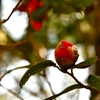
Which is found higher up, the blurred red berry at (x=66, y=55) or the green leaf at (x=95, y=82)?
the blurred red berry at (x=66, y=55)

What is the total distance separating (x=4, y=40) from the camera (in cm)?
188

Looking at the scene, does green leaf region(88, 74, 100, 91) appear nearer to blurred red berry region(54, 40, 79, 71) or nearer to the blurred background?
blurred red berry region(54, 40, 79, 71)

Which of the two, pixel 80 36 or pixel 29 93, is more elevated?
pixel 80 36

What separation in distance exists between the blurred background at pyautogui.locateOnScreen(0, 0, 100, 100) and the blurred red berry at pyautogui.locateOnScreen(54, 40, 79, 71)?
1.82 feet

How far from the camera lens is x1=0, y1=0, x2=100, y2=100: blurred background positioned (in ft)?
4.71

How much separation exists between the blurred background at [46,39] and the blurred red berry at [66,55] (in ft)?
1.82

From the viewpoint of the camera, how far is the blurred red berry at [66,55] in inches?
30.7

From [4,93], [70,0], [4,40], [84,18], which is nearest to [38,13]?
[70,0]

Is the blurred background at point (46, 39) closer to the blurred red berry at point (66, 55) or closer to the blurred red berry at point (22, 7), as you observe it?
the blurred red berry at point (22, 7)

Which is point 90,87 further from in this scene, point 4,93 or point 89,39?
point 89,39

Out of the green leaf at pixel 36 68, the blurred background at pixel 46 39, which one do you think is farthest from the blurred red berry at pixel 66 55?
the blurred background at pixel 46 39

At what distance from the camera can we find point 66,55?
780mm

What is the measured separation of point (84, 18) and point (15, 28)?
0.42 metres

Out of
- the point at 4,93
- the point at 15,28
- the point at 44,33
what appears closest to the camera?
the point at 4,93
